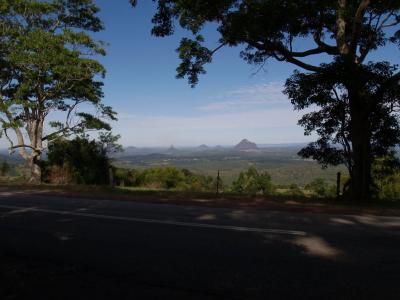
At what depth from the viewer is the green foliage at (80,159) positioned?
1145 inches

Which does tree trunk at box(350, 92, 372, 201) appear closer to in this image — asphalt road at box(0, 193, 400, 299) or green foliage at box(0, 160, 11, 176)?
asphalt road at box(0, 193, 400, 299)

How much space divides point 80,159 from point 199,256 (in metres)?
25.0

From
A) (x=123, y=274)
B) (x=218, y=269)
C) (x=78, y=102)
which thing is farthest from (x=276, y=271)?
(x=78, y=102)

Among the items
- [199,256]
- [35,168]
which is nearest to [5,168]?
[35,168]

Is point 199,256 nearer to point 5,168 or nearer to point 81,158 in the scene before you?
point 81,158

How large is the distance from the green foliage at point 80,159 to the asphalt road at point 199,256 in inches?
750

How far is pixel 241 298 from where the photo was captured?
15.3 feet

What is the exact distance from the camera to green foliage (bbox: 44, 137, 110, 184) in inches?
1145

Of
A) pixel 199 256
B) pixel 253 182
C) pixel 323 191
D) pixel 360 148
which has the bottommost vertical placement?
pixel 253 182

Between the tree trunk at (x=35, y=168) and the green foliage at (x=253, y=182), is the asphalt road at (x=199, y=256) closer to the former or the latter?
the tree trunk at (x=35, y=168)

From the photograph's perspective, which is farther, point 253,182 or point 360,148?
point 253,182

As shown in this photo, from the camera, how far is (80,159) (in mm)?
29859

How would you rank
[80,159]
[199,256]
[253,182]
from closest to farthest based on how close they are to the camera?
[199,256]
[80,159]
[253,182]

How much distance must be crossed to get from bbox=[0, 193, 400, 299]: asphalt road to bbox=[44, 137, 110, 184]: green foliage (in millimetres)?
19062
